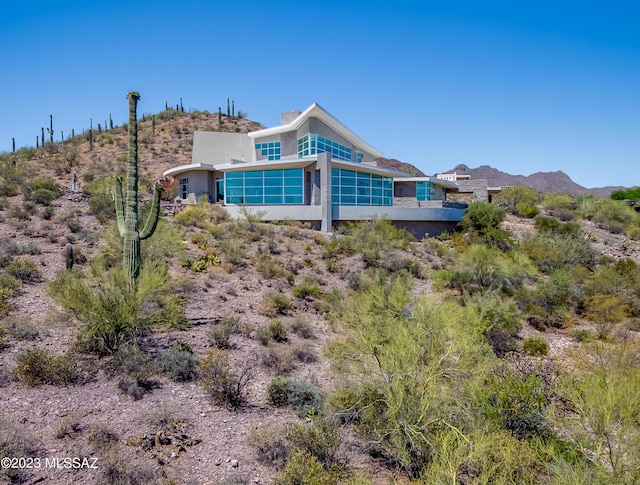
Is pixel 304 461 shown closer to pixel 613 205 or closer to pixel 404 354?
pixel 404 354

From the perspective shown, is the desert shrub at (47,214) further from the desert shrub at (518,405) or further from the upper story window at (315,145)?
the desert shrub at (518,405)

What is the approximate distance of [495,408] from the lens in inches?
267

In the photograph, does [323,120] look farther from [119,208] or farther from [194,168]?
[119,208]

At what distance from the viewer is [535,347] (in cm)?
1259

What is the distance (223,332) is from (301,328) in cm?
259

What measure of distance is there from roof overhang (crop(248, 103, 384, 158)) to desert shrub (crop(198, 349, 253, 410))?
23276mm

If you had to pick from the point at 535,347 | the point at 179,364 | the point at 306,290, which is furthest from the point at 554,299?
the point at 179,364

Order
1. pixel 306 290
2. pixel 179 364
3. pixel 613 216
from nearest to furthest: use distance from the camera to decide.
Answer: pixel 179 364 → pixel 306 290 → pixel 613 216

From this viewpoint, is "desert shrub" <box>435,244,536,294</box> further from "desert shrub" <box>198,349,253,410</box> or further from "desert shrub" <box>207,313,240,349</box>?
"desert shrub" <box>198,349,253,410</box>

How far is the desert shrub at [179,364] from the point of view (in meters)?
9.20

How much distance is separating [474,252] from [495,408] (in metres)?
16.2

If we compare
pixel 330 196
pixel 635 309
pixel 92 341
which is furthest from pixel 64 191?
pixel 635 309

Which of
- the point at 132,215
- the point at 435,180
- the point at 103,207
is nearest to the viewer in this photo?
the point at 132,215

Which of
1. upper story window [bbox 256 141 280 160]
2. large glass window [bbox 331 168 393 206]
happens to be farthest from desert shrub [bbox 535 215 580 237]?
upper story window [bbox 256 141 280 160]
